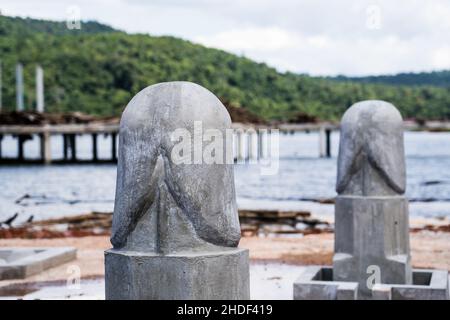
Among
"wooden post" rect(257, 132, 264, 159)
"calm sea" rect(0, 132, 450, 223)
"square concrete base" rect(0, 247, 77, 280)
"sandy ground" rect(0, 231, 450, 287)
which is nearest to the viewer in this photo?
"square concrete base" rect(0, 247, 77, 280)

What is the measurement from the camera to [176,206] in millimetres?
5492

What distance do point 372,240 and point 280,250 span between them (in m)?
6.03

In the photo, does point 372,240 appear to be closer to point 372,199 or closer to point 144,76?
point 372,199

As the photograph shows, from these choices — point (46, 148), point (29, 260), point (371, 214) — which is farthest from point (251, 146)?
point (371, 214)

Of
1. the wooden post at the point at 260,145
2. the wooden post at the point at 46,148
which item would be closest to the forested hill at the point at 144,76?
the wooden post at the point at 260,145

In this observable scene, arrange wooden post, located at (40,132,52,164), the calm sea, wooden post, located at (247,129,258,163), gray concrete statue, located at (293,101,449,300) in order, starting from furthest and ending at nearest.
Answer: wooden post, located at (40,132,52,164)
wooden post, located at (247,129,258,163)
the calm sea
gray concrete statue, located at (293,101,449,300)

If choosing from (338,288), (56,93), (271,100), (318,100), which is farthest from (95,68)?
(338,288)

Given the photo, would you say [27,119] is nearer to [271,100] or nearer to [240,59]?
[240,59]

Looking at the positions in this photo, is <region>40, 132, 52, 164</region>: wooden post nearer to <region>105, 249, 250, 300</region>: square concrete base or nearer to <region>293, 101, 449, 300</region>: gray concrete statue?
<region>293, 101, 449, 300</region>: gray concrete statue

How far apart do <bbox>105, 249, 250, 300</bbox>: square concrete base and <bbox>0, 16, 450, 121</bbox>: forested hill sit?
69.4m

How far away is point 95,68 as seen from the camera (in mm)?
86250

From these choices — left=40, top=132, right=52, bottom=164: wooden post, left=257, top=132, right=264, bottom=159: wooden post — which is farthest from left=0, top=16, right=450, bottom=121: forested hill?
left=40, top=132, right=52, bottom=164: wooden post

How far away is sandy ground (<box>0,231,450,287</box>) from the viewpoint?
46.6 ft

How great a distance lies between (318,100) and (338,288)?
101 meters
